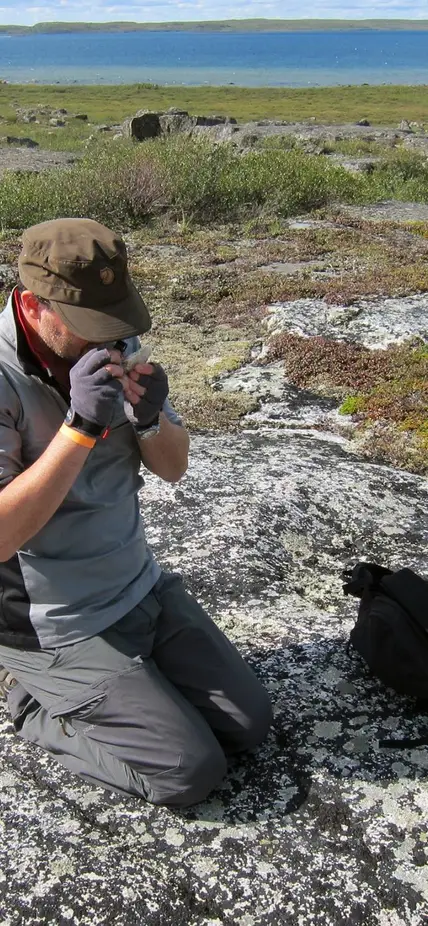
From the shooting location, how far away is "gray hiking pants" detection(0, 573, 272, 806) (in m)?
3.06

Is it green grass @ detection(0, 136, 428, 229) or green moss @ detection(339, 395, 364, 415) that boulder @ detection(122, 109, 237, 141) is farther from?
green moss @ detection(339, 395, 364, 415)

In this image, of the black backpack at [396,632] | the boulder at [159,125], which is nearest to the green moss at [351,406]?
the black backpack at [396,632]

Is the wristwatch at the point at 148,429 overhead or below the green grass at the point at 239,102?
below

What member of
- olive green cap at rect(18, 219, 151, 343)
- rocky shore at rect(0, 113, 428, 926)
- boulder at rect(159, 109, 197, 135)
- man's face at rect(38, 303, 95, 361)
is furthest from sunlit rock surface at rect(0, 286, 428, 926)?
boulder at rect(159, 109, 197, 135)

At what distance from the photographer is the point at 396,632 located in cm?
363

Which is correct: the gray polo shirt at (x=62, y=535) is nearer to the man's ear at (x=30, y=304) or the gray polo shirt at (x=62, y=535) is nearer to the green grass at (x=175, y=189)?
the man's ear at (x=30, y=304)

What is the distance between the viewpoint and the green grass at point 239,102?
206 ft

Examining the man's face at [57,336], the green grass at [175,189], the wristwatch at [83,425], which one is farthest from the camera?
the green grass at [175,189]

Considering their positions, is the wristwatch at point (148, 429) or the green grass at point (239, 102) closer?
the wristwatch at point (148, 429)

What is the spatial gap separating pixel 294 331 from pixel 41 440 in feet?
21.9

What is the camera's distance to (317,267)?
1262 cm

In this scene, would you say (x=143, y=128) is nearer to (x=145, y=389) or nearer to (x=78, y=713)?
(x=145, y=389)

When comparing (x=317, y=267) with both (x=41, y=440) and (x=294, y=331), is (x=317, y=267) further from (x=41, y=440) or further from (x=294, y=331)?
(x=41, y=440)

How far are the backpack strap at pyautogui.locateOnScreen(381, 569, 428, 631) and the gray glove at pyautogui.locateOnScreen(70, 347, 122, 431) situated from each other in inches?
65.4
